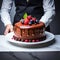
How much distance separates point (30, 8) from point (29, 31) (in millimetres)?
625

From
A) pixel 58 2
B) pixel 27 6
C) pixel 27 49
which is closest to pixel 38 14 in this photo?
pixel 27 6

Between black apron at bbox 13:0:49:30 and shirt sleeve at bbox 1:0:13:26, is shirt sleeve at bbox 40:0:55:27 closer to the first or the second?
black apron at bbox 13:0:49:30

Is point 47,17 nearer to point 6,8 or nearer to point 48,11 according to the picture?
point 48,11

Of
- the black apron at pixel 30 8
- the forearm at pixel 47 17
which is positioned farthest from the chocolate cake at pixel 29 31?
the black apron at pixel 30 8

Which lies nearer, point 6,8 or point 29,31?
point 29,31

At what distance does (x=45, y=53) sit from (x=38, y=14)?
0.75 metres

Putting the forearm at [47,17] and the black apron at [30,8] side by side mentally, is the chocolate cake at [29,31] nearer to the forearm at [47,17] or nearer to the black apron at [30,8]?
the forearm at [47,17]

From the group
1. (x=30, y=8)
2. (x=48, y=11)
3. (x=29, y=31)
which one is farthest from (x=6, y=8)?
(x=29, y=31)

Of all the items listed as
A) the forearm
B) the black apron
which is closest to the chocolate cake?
the forearm

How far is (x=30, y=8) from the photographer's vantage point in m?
1.84

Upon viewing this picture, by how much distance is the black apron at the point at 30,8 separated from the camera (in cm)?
183

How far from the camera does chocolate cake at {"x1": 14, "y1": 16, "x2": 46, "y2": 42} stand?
1233 mm

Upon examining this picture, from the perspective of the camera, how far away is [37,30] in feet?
4.09

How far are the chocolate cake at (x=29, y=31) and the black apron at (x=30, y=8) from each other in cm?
58
